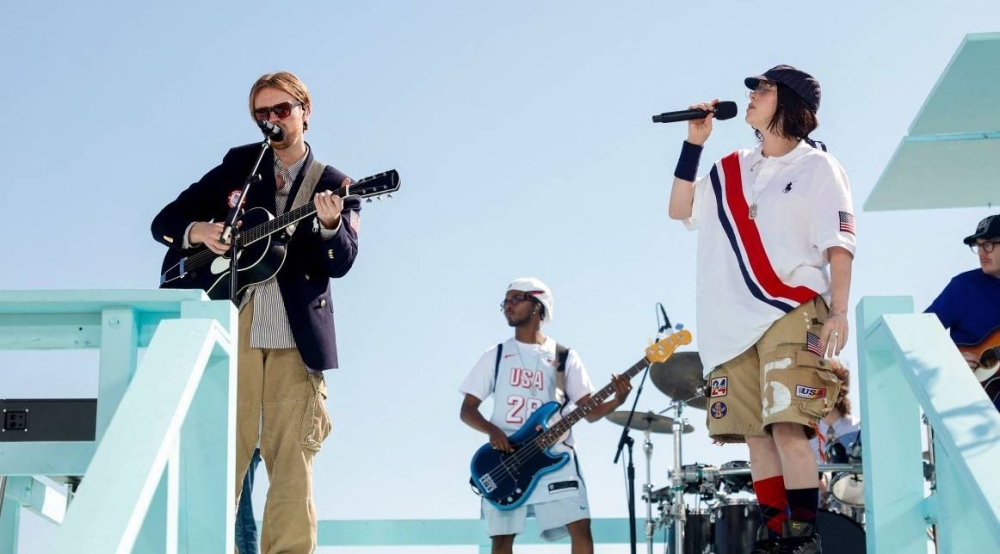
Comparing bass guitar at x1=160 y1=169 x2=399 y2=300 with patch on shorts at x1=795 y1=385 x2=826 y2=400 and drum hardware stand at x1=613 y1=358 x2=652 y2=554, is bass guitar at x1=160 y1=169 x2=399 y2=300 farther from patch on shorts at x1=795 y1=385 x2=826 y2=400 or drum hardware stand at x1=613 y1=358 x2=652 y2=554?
drum hardware stand at x1=613 y1=358 x2=652 y2=554

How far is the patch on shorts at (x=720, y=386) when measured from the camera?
4.20 meters

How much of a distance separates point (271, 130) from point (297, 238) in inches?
15.4

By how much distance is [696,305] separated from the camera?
4398 mm

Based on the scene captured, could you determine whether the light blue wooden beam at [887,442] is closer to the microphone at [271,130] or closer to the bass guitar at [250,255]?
the bass guitar at [250,255]

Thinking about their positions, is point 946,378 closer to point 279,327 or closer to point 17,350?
point 17,350

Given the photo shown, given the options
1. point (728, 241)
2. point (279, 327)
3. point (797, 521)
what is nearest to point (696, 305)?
point (728, 241)

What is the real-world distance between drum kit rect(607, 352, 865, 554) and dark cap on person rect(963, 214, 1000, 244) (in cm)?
142

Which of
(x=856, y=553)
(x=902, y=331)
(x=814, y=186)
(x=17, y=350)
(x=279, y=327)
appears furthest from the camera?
(x=856, y=553)

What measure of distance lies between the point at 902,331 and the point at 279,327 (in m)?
2.26

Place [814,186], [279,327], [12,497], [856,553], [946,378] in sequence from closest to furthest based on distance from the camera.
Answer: [946,378] → [12,497] → [814,186] → [279,327] → [856,553]

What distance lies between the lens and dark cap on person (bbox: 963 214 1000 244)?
17.6 ft

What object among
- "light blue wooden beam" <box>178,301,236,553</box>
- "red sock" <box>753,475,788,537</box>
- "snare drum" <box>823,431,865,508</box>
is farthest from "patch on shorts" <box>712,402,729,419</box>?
"snare drum" <box>823,431,865,508</box>

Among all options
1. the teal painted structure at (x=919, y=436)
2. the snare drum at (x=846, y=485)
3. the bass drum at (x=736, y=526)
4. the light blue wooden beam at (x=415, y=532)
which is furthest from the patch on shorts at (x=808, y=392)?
the light blue wooden beam at (x=415, y=532)

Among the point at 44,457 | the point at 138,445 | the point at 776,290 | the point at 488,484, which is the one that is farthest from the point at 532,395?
the point at 138,445
